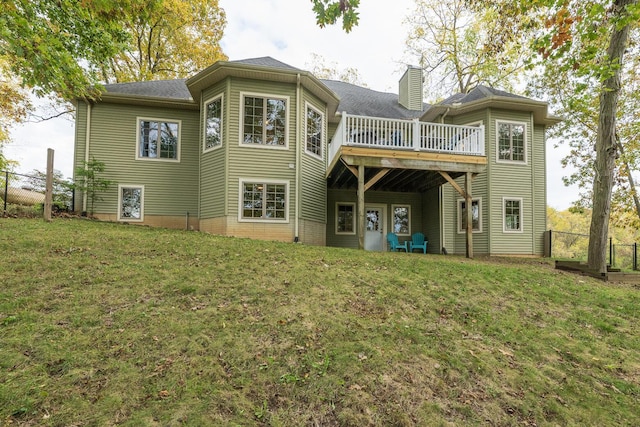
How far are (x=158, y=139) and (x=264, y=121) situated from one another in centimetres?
444

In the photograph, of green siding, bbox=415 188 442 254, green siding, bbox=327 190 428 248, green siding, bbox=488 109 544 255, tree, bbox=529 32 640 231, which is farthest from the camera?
tree, bbox=529 32 640 231

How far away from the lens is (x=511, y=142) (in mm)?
12531

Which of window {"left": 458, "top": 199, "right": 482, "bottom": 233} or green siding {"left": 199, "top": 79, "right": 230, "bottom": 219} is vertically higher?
green siding {"left": 199, "top": 79, "right": 230, "bottom": 219}

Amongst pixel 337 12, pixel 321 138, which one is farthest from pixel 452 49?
pixel 337 12

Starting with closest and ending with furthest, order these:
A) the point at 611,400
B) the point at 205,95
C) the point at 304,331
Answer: the point at 611,400, the point at 304,331, the point at 205,95

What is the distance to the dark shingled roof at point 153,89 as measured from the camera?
1170 cm

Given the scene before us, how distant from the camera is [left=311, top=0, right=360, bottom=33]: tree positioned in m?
4.03

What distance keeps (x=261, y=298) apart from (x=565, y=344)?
3.79m

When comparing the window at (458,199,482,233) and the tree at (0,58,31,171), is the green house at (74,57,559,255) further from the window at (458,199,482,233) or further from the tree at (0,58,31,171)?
the tree at (0,58,31,171)

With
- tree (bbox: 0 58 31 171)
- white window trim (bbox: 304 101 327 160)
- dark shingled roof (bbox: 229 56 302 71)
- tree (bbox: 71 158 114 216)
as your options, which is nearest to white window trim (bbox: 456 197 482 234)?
white window trim (bbox: 304 101 327 160)

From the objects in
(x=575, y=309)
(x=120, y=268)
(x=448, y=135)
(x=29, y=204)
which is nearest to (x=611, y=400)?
(x=575, y=309)

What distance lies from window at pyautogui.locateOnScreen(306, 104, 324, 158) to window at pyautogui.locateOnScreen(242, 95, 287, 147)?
3.20ft

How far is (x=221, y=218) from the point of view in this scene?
1002cm

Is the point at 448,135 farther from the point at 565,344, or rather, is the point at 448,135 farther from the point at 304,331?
the point at 304,331
